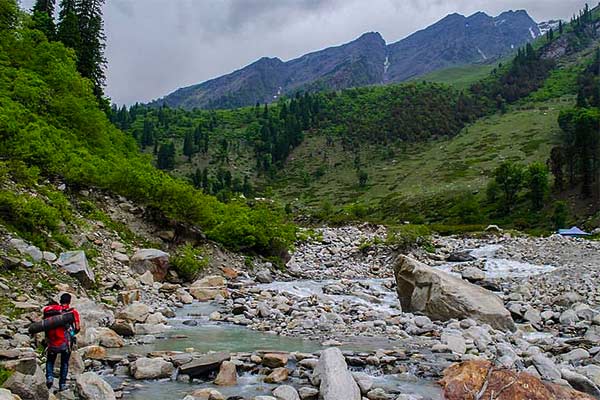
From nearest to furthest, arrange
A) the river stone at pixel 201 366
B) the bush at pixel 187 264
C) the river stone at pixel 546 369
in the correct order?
the river stone at pixel 201 366, the river stone at pixel 546 369, the bush at pixel 187 264

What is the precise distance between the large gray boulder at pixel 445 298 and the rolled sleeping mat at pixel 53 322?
34.8ft

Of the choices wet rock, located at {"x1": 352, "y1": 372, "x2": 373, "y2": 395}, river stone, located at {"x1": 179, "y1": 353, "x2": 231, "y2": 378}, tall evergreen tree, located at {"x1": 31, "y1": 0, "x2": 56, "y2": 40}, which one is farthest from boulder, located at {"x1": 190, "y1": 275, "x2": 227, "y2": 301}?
tall evergreen tree, located at {"x1": 31, "y1": 0, "x2": 56, "y2": 40}

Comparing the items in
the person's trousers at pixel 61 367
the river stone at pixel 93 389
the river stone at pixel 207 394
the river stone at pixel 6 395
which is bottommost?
the river stone at pixel 207 394

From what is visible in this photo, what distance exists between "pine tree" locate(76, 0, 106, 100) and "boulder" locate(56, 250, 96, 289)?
33.5 m

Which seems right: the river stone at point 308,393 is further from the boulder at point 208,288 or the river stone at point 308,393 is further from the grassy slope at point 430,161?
the grassy slope at point 430,161

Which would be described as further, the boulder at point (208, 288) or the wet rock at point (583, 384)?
the boulder at point (208, 288)

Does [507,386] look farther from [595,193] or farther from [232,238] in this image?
[595,193]

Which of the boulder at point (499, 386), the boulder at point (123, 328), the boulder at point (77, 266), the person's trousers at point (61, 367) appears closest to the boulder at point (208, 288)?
the boulder at point (77, 266)

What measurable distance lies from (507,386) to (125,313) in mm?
9572

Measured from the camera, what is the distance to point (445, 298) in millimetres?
15055

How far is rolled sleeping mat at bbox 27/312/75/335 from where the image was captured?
8.06 meters

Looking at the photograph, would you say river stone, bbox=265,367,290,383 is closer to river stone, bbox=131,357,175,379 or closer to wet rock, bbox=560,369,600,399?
river stone, bbox=131,357,175,379

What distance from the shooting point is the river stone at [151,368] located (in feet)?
29.0

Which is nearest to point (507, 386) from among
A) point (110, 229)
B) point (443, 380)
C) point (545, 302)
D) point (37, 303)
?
point (443, 380)
